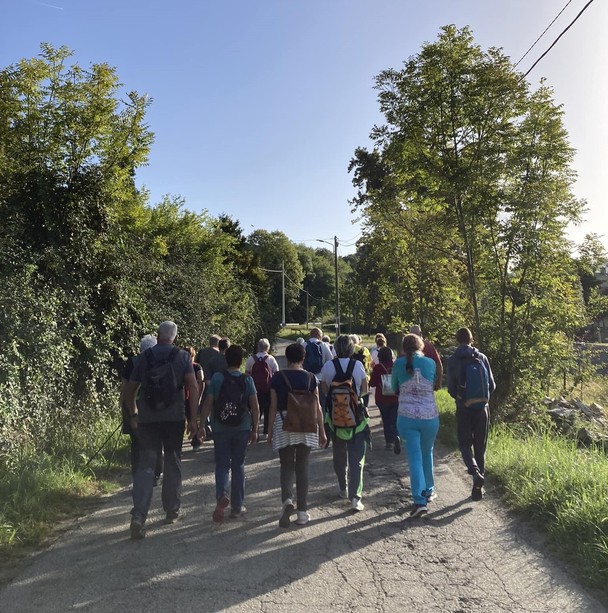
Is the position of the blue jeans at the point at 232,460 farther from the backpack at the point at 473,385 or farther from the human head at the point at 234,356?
the backpack at the point at 473,385

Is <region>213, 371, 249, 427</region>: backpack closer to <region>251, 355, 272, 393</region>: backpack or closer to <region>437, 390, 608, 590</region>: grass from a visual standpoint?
<region>437, 390, 608, 590</region>: grass

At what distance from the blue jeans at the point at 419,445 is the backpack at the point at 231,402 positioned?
1683 millimetres

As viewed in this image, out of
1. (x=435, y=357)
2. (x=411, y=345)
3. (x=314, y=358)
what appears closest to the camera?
(x=411, y=345)

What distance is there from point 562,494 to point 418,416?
4.93 feet

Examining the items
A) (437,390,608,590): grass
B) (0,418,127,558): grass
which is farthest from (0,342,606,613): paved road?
(0,418,127,558): grass

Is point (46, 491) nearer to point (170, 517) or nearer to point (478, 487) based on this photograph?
point (170, 517)

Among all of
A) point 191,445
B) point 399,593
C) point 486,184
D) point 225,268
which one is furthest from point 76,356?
point 225,268

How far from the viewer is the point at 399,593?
357 centimetres

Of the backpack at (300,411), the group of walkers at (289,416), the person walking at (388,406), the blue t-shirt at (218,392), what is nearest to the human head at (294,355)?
the group of walkers at (289,416)

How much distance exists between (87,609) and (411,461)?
127 inches

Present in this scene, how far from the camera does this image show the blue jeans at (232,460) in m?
5.04

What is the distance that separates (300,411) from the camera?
493 centimetres

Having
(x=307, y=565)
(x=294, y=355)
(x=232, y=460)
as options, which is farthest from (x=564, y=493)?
(x=232, y=460)

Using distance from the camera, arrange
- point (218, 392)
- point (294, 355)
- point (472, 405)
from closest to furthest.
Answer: point (218, 392) < point (294, 355) < point (472, 405)
